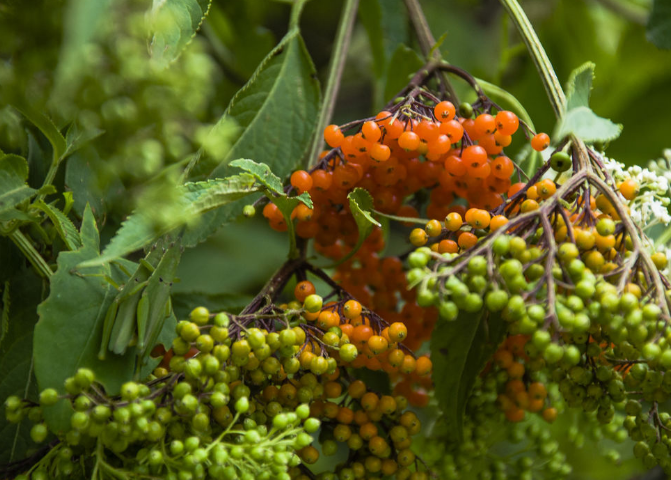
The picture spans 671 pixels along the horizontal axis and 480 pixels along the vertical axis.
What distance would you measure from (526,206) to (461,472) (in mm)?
427

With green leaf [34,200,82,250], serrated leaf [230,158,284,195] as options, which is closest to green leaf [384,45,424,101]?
serrated leaf [230,158,284,195]

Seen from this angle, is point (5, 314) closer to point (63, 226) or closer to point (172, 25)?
point (63, 226)

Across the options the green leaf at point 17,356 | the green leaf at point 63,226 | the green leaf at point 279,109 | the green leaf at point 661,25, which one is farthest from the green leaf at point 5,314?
the green leaf at point 661,25

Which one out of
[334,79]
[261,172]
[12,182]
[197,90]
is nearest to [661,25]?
[334,79]

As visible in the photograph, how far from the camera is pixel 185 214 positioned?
0.56m

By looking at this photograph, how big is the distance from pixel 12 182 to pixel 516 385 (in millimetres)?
616

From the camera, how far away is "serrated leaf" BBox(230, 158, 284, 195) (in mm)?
613

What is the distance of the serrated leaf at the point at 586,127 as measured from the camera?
555 mm

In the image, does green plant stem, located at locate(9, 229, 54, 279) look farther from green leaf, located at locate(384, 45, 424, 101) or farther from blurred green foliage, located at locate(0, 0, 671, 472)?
green leaf, located at locate(384, 45, 424, 101)

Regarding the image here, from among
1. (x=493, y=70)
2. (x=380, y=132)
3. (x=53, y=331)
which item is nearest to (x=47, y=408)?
(x=53, y=331)

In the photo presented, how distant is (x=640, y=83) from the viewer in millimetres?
1646

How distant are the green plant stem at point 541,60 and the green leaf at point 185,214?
1.16ft

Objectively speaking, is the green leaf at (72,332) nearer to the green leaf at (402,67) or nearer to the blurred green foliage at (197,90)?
the blurred green foliage at (197,90)

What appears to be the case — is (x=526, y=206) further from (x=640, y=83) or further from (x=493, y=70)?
(x=640, y=83)
